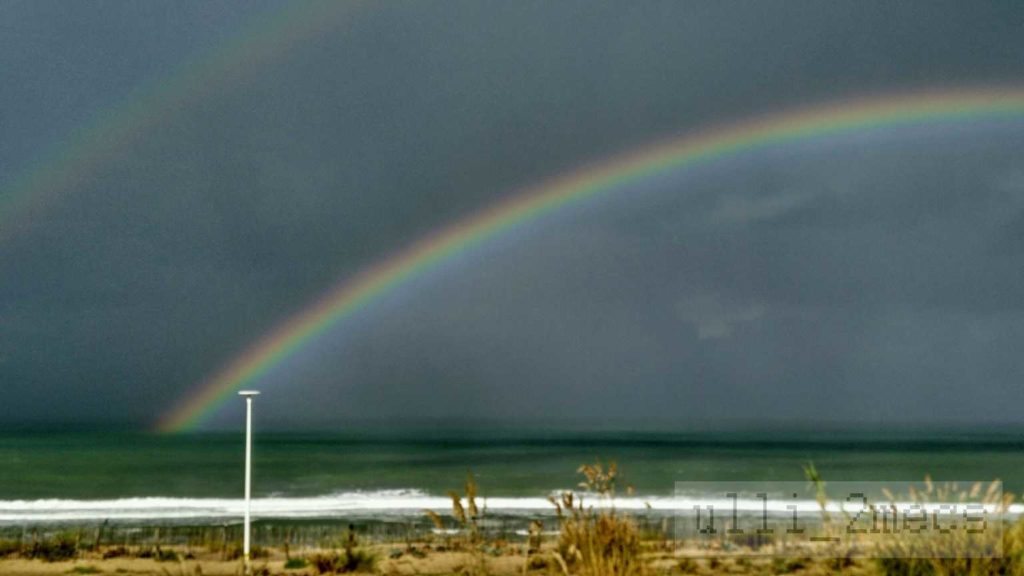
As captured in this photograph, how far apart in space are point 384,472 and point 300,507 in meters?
19.7

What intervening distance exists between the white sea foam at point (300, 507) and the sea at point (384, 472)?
0.23ft

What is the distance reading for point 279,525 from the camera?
82.4 feet

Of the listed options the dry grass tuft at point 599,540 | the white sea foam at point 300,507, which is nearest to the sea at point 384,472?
the white sea foam at point 300,507

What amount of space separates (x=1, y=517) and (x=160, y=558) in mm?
17487

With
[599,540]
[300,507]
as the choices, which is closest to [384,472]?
[300,507]

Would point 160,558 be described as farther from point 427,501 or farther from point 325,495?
point 325,495

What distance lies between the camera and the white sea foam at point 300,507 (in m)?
28.1

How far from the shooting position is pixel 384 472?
165 ft

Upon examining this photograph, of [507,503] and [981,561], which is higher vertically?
[981,561]

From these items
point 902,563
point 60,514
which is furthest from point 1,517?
point 902,563

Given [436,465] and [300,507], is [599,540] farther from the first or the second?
[436,465]

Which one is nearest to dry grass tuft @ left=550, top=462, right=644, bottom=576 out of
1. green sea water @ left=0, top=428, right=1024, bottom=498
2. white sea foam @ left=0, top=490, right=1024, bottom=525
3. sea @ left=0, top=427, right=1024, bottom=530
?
sea @ left=0, top=427, right=1024, bottom=530

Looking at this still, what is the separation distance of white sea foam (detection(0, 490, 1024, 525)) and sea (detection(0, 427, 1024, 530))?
0.23ft

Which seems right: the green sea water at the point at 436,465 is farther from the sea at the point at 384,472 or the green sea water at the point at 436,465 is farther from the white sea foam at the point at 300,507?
the white sea foam at the point at 300,507
